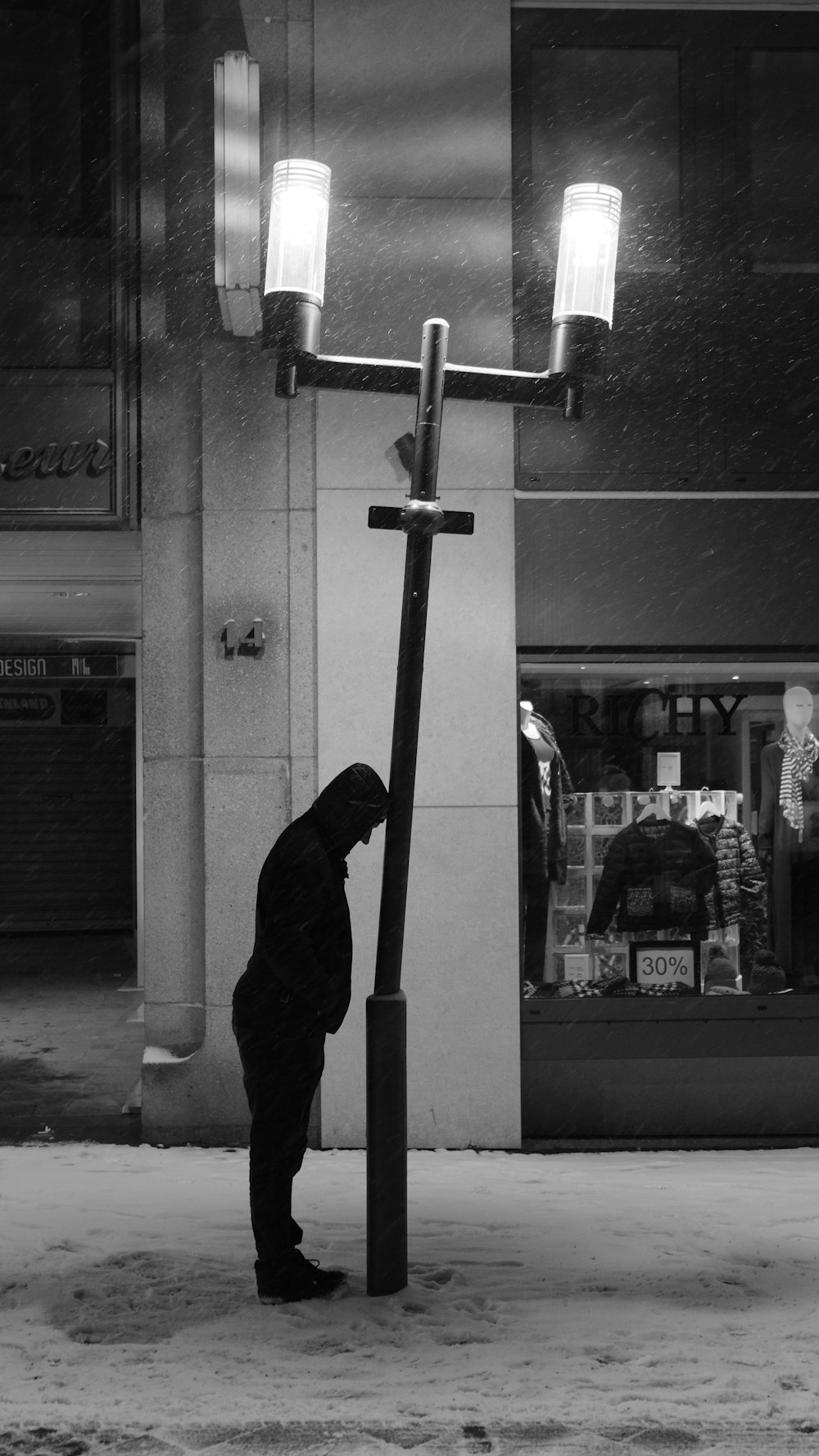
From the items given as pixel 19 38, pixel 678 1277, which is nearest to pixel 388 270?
pixel 19 38

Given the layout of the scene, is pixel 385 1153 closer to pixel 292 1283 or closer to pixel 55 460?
pixel 292 1283

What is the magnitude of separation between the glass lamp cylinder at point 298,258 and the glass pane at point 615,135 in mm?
3195

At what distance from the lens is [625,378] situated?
7.74 metres

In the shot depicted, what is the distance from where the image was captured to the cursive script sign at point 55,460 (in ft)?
25.5

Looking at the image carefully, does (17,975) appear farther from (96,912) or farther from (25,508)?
(25,508)

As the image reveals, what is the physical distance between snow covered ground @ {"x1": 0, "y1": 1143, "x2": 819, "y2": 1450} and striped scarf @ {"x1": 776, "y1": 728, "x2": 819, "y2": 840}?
226 cm

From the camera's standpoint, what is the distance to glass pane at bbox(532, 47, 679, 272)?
7.88 meters

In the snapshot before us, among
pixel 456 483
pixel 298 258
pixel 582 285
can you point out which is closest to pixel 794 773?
pixel 456 483

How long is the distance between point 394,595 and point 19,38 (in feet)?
15.1

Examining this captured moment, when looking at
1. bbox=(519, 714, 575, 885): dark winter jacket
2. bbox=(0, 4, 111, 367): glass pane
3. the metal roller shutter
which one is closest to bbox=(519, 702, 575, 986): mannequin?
bbox=(519, 714, 575, 885): dark winter jacket

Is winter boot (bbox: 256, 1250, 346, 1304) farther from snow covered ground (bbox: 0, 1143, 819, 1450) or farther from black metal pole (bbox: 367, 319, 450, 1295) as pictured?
black metal pole (bbox: 367, 319, 450, 1295)

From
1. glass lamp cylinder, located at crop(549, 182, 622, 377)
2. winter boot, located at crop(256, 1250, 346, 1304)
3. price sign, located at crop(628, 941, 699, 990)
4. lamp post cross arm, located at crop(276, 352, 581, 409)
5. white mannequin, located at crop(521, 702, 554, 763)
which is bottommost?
winter boot, located at crop(256, 1250, 346, 1304)

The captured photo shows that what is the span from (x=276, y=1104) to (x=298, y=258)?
3248mm

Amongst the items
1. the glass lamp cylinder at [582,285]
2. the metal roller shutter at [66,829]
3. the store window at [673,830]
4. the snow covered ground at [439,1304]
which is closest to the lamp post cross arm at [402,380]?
the glass lamp cylinder at [582,285]
